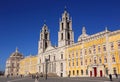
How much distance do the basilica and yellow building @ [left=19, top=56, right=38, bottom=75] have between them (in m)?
2.35

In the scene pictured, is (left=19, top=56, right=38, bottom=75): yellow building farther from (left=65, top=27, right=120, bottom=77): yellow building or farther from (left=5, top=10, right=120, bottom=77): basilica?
(left=65, top=27, right=120, bottom=77): yellow building

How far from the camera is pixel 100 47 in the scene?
2367 inches

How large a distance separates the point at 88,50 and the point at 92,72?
24.6ft

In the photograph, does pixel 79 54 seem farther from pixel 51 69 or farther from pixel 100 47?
pixel 51 69

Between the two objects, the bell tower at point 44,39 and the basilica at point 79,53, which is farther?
the bell tower at point 44,39

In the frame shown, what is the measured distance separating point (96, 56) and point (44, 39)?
1712 inches

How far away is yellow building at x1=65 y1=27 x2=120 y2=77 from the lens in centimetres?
5531

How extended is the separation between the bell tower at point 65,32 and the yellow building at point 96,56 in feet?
18.1

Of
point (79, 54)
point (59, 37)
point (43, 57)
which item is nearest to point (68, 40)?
point (59, 37)

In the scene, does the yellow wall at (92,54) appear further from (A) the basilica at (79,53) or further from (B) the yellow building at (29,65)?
(B) the yellow building at (29,65)

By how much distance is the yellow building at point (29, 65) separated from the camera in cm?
10691

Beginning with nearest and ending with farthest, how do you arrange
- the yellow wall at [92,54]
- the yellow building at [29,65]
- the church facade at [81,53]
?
1. the yellow wall at [92,54]
2. the church facade at [81,53]
3. the yellow building at [29,65]

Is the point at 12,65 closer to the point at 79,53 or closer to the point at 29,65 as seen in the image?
the point at 29,65

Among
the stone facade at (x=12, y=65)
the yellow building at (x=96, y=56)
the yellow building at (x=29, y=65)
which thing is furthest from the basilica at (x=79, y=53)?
the stone facade at (x=12, y=65)
